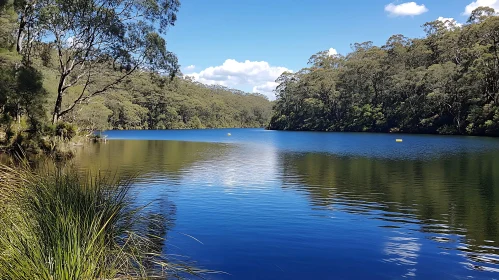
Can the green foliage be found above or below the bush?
above

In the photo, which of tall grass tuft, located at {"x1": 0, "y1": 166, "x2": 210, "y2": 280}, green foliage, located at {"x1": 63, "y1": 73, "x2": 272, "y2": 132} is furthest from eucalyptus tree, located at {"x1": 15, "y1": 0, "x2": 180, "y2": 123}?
green foliage, located at {"x1": 63, "y1": 73, "x2": 272, "y2": 132}

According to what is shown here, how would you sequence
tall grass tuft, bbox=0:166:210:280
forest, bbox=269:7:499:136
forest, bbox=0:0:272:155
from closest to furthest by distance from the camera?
tall grass tuft, bbox=0:166:210:280 < forest, bbox=0:0:272:155 < forest, bbox=269:7:499:136

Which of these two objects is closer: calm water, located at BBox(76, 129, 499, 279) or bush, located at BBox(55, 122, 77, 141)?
calm water, located at BBox(76, 129, 499, 279)

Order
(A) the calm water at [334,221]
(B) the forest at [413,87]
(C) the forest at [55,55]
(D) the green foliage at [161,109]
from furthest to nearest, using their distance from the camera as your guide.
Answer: (D) the green foliage at [161,109] < (B) the forest at [413,87] < (C) the forest at [55,55] < (A) the calm water at [334,221]

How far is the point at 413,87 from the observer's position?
7800 cm

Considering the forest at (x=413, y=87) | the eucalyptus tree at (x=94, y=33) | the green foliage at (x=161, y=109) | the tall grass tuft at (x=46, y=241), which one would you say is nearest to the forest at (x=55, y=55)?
the eucalyptus tree at (x=94, y=33)

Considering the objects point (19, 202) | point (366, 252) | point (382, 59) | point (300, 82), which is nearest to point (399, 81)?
point (382, 59)

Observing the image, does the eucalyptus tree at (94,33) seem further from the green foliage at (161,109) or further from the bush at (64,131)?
the green foliage at (161,109)

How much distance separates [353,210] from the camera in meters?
13.5

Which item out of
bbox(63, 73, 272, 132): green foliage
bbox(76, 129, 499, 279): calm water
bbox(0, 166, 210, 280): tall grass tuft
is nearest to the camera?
bbox(0, 166, 210, 280): tall grass tuft

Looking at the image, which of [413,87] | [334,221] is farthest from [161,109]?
[334,221]

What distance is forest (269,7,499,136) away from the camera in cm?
6194

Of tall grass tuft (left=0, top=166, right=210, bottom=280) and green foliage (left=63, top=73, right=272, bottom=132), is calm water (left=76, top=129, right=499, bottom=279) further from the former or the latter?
green foliage (left=63, top=73, right=272, bottom=132)

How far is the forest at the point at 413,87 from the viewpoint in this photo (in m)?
61.9
